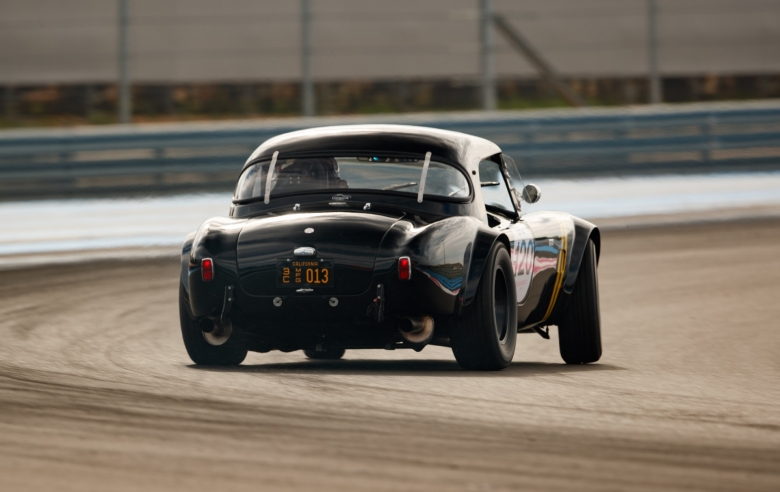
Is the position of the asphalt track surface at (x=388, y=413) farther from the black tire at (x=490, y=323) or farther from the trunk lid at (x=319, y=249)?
the trunk lid at (x=319, y=249)

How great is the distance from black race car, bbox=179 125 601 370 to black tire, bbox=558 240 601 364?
17.1 inches

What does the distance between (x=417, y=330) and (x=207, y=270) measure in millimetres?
1104

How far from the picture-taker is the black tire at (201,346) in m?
7.55

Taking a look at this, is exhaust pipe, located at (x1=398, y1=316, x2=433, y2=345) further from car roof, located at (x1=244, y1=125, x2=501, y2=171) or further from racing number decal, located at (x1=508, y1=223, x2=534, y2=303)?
car roof, located at (x1=244, y1=125, x2=501, y2=171)

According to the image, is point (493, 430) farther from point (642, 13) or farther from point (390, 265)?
point (642, 13)

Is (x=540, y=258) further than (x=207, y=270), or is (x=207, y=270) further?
(x=540, y=258)

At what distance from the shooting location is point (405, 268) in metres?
6.99

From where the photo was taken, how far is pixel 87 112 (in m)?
20.2

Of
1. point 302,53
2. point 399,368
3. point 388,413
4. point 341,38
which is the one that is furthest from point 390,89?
point 388,413

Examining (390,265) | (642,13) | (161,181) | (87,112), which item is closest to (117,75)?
(87,112)

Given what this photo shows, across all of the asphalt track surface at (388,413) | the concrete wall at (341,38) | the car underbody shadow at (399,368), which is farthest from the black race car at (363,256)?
the concrete wall at (341,38)

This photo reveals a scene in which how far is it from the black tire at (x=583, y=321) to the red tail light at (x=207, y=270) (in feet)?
8.23

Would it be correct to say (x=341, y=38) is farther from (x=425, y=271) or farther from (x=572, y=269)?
(x=425, y=271)

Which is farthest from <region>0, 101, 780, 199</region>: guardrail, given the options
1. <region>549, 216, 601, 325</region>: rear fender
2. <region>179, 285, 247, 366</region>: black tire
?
<region>179, 285, 247, 366</region>: black tire
